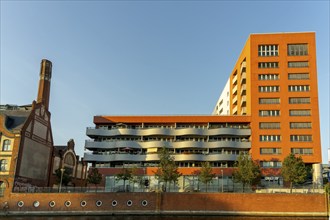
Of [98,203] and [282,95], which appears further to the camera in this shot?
[282,95]

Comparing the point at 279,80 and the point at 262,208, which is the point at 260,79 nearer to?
the point at 279,80

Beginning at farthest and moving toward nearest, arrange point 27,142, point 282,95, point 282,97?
1. point 282,95
2. point 282,97
3. point 27,142

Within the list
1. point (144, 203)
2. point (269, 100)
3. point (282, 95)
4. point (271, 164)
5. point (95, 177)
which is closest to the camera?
point (144, 203)

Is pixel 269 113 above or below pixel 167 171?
above

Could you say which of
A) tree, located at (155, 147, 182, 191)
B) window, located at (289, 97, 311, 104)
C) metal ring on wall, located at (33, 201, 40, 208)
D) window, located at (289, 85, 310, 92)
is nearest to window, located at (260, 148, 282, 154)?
window, located at (289, 97, 311, 104)

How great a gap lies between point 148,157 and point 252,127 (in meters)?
24.6

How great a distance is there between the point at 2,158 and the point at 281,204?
4877 cm

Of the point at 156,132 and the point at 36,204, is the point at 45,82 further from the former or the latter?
the point at 36,204

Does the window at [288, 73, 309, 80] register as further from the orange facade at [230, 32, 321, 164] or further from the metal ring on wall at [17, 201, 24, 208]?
the metal ring on wall at [17, 201, 24, 208]

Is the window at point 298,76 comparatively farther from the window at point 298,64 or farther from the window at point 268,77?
the window at point 268,77

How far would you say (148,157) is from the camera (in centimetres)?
8688

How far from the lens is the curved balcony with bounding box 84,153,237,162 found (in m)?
85.7

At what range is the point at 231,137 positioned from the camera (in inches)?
3514

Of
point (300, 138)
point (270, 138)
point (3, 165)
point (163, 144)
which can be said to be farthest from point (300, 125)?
point (3, 165)
